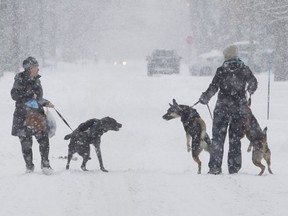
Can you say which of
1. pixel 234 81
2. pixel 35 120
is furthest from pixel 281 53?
pixel 35 120

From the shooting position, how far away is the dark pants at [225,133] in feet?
28.4

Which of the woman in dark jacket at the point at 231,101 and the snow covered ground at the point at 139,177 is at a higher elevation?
the woman in dark jacket at the point at 231,101

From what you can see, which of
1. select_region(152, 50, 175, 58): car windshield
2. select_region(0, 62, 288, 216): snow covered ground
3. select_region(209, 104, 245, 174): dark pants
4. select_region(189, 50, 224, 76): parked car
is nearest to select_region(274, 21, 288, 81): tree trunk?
select_region(0, 62, 288, 216): snow covered ground

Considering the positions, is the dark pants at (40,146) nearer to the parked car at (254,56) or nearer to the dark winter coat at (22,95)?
the dark winter coat at (22,95)

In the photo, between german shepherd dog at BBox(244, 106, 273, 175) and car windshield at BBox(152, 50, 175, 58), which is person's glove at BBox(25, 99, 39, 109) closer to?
german shepherd dog at BBox(244, 106, 273, 175)

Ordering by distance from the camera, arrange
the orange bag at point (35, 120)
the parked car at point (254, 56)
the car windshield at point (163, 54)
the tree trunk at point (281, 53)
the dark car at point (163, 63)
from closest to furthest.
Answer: the orange bag at point (35, 120), the tree trunk at point (281, 53), the parked car at point (254, 56), the dark car at point (163, 63), the car windshield at point (163, 54)

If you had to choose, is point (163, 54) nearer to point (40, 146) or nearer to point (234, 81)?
point (234, 81)

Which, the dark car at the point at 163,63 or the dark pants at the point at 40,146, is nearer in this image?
the dark pants at the point at 40,146

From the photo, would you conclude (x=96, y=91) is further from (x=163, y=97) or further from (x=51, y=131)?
(x=51, y=131)

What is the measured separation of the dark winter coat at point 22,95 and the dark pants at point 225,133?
2856mm

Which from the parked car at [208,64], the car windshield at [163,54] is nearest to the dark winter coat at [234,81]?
the parked car at [208,64]

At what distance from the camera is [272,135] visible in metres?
13.1

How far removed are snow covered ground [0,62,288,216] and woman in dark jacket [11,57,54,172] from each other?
0.66m

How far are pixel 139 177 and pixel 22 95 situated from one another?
7.53 feet
